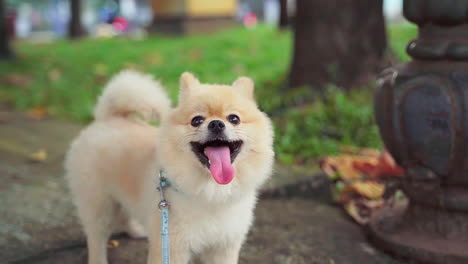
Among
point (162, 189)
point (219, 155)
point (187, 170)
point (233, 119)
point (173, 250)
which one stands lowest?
point (173, 250)

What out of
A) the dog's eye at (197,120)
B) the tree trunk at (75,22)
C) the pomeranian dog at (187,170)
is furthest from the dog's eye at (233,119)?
the tree trunk at (75,22)

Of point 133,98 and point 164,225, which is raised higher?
point 133,98

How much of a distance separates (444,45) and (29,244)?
9.08 feet

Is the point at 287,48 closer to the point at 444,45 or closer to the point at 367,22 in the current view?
the point at 367,22

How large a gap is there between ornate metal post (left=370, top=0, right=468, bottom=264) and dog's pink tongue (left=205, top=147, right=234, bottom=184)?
143cm

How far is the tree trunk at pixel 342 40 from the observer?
19.3 ft

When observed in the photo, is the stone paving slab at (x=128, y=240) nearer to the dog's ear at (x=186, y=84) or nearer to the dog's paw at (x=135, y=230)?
the dog's paw at (x=135, y=230)

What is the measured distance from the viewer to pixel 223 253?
268 centimetres

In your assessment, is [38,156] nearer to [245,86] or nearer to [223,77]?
[245,86]

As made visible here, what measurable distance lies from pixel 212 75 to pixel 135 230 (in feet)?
15.6

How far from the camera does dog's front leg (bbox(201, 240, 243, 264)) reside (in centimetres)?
265

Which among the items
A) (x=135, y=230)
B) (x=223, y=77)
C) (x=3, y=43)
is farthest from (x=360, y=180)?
(x=3, y=43)

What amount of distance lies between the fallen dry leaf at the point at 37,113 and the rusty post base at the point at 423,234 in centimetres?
479

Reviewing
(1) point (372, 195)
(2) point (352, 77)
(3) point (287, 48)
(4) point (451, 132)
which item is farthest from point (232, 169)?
(3) point (287, 48)
